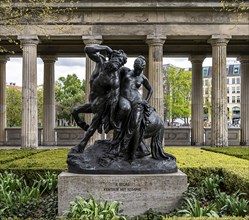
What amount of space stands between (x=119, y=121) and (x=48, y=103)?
25.9 metres

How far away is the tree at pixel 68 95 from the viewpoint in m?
85.8

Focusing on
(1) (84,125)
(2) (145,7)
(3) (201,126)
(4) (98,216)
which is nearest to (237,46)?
(3) (201,126)

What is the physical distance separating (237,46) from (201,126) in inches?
280

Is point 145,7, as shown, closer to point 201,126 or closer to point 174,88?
point 201,126

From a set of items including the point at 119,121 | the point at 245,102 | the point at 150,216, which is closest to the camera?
the point at 150,216

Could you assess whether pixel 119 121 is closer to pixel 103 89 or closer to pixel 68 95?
pixel 103 89

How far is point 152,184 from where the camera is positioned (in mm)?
10211

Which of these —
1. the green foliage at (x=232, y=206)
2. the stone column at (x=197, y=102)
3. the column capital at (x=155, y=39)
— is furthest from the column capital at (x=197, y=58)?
the green foliage at (x=232, y=206)

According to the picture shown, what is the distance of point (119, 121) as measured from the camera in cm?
1069

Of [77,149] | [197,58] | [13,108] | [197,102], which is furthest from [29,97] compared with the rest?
[13,108]

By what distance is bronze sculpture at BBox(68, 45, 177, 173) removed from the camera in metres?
10.5

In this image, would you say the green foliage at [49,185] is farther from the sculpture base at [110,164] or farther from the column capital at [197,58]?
the column capital at [197,58]

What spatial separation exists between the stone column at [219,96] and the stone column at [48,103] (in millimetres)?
13381

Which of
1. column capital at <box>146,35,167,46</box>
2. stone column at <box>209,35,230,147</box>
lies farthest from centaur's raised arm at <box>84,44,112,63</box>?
stone column at <box>209,35,230,147</box>
